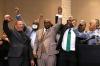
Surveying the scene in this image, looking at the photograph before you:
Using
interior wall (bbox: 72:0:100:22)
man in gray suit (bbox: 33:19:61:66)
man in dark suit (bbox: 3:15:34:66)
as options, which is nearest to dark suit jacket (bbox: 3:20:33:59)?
man in dark suit (bbox: 3:15:34:66)

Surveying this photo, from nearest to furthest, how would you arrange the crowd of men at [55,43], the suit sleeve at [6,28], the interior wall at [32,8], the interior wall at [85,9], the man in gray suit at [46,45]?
the suit sleeve at [6,28], the crowd of men at [55,43], the man in gray suit at [46,45], the interior wall at [85,9], the interior wall at [32,8]

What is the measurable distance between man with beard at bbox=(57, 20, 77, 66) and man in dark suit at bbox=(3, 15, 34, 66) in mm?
1001

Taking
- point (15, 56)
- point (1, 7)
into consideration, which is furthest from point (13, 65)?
point (1, 7)

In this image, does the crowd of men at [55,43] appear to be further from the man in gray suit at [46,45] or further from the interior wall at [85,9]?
the interior wall at [85,9]

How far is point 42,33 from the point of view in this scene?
959 cm

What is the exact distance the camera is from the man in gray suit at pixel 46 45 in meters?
9.26

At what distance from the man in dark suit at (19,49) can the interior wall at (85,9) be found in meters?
7.94

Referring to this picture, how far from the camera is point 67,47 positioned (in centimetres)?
898

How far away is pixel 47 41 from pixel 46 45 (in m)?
0.11

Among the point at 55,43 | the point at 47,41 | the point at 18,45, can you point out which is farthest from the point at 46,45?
the point at 18,45

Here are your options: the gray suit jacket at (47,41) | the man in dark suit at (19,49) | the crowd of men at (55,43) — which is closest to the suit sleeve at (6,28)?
the man in dark suit at (19,49)

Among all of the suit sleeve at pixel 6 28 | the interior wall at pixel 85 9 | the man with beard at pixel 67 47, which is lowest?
the man with beard at pixel 67 47

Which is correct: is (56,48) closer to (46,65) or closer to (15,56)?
(46,65)

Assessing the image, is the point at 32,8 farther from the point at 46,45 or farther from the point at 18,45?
the point at 18,45
